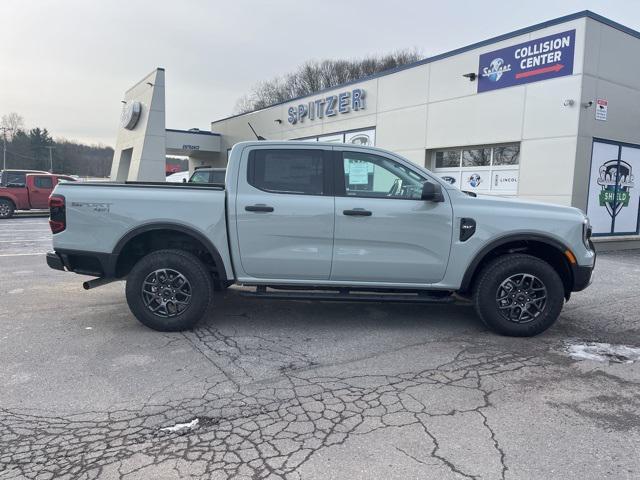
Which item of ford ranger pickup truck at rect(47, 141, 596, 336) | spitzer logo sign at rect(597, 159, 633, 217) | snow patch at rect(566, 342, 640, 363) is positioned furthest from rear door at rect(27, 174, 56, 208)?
snow patch at rect(566, 342, 640, 363)

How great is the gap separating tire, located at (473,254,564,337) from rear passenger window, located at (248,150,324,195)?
78.1 inches

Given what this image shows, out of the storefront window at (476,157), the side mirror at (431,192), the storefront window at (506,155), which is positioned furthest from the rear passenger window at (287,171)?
the storefront window at (476,157)

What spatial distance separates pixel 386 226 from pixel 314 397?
1963 mm

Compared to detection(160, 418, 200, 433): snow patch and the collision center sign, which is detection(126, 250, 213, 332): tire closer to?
detection(160, 418, 200, 433): snow patch

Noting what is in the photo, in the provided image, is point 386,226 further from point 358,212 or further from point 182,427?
point 182,427

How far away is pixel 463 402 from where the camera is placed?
343cm

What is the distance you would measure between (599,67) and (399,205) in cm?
983

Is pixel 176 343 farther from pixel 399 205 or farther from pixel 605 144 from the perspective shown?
pixel 605 144

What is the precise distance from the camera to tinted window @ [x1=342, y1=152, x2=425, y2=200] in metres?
4.83

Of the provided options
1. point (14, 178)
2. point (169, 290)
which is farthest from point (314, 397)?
point (14, 178)

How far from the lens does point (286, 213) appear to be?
4738 mm

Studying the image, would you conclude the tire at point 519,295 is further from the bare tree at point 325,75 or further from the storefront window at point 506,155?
the bare tree at point 325,75

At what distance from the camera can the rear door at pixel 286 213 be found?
187 inches

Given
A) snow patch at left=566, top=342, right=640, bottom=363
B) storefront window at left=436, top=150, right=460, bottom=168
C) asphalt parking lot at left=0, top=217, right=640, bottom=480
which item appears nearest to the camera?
asphalt parking lot at left=0, top=217, right=640, bottom=480
